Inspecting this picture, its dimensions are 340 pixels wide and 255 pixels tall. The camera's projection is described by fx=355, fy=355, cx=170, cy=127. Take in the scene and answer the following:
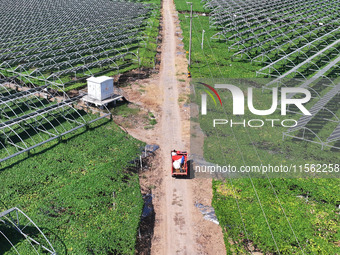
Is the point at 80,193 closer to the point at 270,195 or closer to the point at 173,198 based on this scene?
the point at 173,198

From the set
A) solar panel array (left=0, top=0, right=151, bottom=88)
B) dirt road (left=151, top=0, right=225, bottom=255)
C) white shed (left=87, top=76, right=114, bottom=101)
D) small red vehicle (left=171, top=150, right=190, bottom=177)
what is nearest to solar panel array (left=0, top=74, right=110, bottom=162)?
white shed (left=87, top=76, right=114, bottom=101)

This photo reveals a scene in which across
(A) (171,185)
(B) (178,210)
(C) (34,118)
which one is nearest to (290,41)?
(A) (171,185)

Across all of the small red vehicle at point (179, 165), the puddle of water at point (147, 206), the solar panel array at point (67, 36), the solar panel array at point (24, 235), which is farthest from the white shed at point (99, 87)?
the solar panel array at point (24, 235)

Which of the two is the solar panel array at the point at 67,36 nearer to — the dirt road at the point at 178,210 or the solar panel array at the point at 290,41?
the dirt road at the point at 178,210

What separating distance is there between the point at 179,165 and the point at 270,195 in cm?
668

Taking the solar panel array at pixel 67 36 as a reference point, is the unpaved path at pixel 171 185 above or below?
below

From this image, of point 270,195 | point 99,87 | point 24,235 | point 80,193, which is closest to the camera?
point 24,235

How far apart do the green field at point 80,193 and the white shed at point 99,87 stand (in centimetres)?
604

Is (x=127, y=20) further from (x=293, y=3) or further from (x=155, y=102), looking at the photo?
(x=293, y=3)

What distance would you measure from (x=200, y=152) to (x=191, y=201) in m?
6.32

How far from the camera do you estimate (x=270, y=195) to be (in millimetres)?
24375

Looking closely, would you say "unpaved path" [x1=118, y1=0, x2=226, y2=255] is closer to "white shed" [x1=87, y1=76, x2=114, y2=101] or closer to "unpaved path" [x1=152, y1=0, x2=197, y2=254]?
"unpaved path" [x1=152, y1=0, x2=197, y2=254]

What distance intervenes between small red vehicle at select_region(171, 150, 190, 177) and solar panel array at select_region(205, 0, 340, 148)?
1058 centimetres

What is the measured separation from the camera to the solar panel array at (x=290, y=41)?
134 feet
